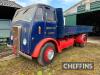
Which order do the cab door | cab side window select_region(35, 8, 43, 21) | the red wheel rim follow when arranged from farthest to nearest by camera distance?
1. the cab door
2. the red wheel rim
3. cab side window select_region(35, 8, 43, 21)

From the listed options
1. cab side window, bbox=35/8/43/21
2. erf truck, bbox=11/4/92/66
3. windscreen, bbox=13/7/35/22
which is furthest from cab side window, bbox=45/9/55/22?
windscreen, bbox=13/7/35/22

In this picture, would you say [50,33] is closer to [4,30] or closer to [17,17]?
[17,17]

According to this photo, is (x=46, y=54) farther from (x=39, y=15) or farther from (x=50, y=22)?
(x=39, y=15)

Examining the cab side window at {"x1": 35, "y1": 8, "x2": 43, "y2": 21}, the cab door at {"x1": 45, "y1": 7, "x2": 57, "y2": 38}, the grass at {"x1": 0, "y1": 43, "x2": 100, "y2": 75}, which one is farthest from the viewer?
the cab door at {"x1": 45, "y1": 7, "x2": 57, "y2": 38}

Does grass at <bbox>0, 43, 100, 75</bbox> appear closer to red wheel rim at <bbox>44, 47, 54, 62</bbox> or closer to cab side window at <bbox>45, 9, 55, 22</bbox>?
→ red wheel rim at <bbox>44, 47, 54, 62</bbox>

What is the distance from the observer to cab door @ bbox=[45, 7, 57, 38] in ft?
23.3

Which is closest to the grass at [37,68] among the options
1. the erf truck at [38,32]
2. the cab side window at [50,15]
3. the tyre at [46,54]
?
the tyre at [46,54]

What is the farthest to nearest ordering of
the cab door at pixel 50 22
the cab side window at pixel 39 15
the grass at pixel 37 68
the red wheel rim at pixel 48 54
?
the cab door at pixel 50 22, the red wheel rim at pixel 48 54, the cab side window at pixel 39 15, the grass at pixel 37 68

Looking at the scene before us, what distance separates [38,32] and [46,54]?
98 centimetres

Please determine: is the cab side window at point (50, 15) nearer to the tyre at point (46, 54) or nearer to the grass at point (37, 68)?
the tyre at point (46, 54)

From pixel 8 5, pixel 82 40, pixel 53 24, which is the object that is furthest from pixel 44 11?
pixel 8 5

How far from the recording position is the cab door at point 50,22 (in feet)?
23.3

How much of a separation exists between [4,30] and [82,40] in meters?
Result: 6.51

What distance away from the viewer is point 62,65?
7023 millimetres
